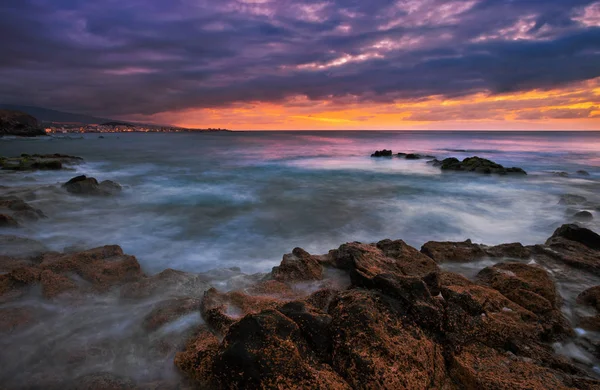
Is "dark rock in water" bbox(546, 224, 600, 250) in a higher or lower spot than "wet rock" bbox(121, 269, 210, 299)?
higher

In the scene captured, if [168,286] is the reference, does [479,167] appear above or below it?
above

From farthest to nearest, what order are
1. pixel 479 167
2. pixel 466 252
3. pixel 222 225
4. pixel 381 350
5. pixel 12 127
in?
pixel 12 127
pixel 479 167
pixel 222 225
pixel 466 252
pixel 381 350

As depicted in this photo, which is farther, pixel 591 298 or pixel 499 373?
pixel 591 298

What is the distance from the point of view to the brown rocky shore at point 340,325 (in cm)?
248

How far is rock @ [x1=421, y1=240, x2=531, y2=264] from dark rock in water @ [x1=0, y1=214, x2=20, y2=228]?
8.94 meters

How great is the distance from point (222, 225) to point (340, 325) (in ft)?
22.8

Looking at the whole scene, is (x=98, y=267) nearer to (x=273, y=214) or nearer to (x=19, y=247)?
(x=19, y=247)

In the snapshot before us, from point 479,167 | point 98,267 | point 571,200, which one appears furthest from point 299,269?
point 479,167

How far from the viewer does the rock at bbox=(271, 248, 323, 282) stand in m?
4.75

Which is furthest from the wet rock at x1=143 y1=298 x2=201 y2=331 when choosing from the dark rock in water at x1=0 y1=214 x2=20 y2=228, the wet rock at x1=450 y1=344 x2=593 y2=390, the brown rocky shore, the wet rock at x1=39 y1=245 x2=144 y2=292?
the dark rock in water at x1=0 y1=214 x2=20 y2=228

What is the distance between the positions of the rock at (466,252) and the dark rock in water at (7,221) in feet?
29.3

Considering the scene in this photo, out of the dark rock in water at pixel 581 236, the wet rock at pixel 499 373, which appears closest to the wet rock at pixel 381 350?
the wet rock at pixel 499 373

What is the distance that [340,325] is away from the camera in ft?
9.08

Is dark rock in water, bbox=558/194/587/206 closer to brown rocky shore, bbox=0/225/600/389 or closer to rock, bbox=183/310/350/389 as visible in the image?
brown rocky shore, bbox=0/225/600/389
